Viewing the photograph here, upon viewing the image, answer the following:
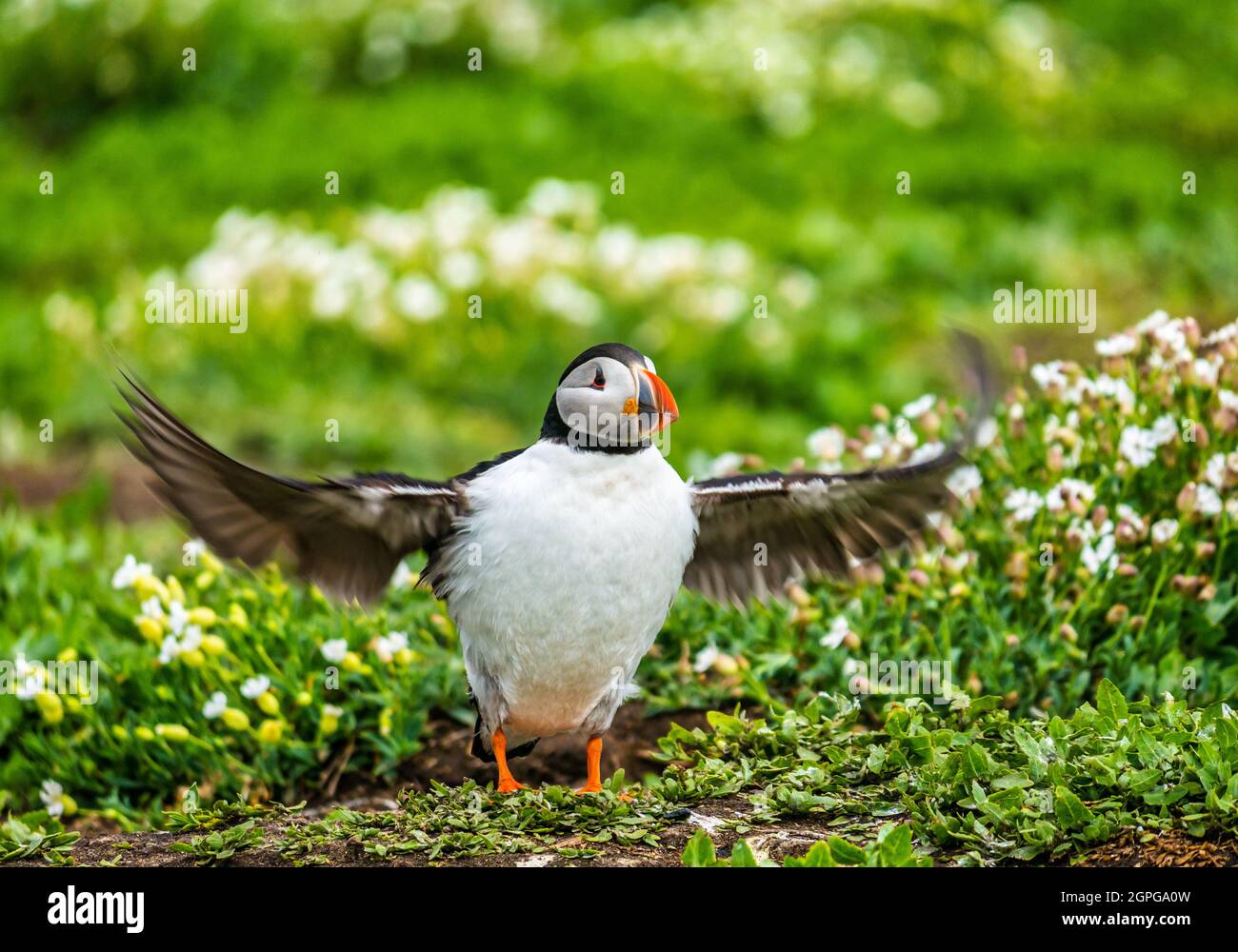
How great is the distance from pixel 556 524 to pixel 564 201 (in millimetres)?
6079

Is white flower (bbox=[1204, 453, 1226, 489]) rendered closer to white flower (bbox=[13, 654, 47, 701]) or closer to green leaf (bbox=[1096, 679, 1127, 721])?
green leaf (bbox=[1096, 679, 1127, 721])

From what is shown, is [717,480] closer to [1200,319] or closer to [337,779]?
[337,779]

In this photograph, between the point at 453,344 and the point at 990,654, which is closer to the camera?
the point at 990,654

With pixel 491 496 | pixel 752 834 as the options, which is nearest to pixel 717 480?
pixel 491 496

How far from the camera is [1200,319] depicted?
8.69 metres

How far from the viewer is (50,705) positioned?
509 cm

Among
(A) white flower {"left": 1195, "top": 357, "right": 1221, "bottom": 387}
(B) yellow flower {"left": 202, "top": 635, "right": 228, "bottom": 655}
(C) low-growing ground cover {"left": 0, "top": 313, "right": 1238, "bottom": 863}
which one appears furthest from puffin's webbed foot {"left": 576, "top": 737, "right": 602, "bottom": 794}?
(A) white flower {"left": 1195, "top": 357, "right": 1221, "bottom": 387}

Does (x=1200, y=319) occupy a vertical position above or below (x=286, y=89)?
below

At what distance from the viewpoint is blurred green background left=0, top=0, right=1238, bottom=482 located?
30.0ft

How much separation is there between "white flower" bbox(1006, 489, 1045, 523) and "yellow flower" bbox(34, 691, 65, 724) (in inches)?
124

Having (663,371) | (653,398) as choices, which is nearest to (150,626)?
(653,398)
